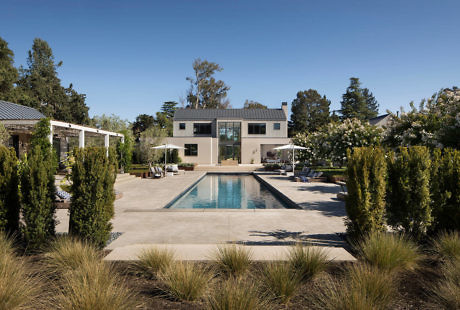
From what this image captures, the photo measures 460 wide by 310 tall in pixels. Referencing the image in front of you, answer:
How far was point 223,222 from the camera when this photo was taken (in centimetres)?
750

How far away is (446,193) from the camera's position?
16.8 ft

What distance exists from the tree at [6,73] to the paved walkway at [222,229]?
30519mm

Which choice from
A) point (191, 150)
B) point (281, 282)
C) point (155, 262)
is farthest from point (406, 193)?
point (191, 150)

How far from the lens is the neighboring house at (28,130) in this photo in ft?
51.1

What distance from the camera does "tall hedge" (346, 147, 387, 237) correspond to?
4992 mm

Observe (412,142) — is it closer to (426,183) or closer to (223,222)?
(426,183)

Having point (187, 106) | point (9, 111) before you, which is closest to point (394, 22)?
point (9, 111)

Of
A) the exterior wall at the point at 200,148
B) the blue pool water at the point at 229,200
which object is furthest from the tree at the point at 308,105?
the blue pool water at the point at 229,200

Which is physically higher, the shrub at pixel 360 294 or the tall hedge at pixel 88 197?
the tall hedge at pixel 88 197

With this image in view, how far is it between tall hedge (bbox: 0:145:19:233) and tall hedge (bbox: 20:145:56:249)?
0.40m

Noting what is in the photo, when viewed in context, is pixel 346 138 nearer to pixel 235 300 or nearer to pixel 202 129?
pixel 235 300

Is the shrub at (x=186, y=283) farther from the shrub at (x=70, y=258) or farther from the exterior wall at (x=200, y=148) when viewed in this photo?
the exterior wall at (x=200, y=148)

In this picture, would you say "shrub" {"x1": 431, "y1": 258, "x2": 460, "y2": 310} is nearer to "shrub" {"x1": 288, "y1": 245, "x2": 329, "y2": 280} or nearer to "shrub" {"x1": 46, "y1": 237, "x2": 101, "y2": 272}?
"shrub" {"x1": 288, "y1": 245, "x2": 329, "y2": 280}

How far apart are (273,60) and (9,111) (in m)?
23.0
